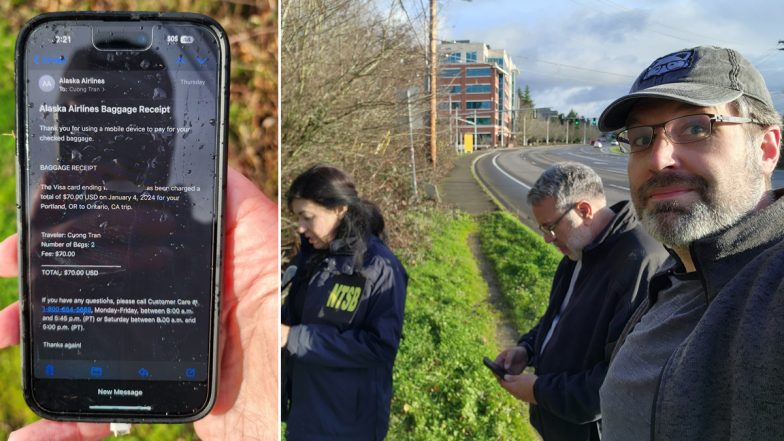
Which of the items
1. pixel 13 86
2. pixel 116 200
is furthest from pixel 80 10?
pixel 116 200

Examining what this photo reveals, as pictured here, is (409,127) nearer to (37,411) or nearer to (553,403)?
(553,403)

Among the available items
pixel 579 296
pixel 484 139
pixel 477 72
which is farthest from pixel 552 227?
pixel 484 139

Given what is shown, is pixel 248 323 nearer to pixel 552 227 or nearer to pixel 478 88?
pixel 552 227

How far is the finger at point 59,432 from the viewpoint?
0.98 meters

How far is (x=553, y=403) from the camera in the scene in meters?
1.81

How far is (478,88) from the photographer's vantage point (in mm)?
8938

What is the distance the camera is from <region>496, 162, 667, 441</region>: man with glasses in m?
1.72

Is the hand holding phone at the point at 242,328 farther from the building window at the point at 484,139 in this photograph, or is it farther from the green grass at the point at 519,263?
the building window at the point at 484,139

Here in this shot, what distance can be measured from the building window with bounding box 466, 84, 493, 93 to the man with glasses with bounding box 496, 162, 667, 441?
6802mm

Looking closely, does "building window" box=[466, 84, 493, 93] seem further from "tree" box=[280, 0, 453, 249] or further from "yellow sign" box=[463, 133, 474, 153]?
"tree" box=[280, 0, 453, 249]

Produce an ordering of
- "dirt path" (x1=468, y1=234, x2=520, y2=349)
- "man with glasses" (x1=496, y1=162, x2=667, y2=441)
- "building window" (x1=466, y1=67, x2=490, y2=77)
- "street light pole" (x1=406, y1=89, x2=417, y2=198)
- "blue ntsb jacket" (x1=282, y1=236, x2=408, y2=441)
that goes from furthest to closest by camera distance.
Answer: "building window" (x1=466, y1=67, x2=490, y2=77), "street light pole" (x1=406, y1=89, x2=417, y2=198), "dirt path" (x1=468, y1=234, x2=520, y2=349), "blue ntsb jacket" (x1=282, y1=236, x2=408, y2=441), "man with glasses" (x1=496, y1=162, x2=667, y2=441)

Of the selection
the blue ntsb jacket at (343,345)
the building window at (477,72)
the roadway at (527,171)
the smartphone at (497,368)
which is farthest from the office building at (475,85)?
the blue ntsb jacket at (343,345)

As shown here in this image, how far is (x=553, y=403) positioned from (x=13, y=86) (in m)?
1.61

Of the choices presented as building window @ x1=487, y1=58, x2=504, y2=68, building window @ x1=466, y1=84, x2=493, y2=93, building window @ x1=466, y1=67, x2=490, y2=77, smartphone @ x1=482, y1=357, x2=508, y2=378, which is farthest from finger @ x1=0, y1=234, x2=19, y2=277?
building window @ x1=466, y1=84, x2=493, y2=93
